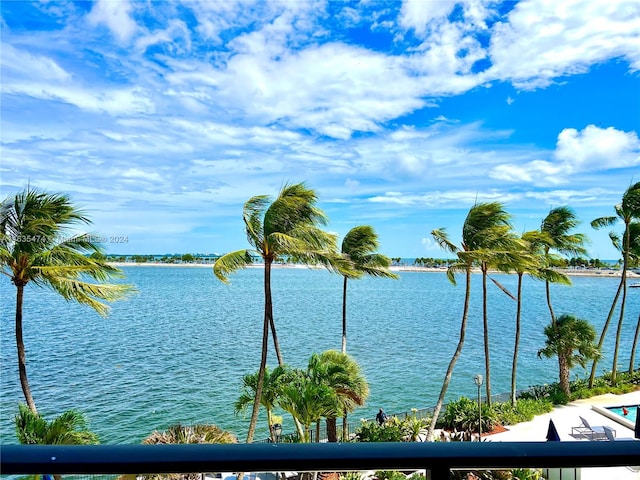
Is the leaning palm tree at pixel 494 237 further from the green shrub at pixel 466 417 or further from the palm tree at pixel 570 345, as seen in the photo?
the palm tree at pixel 570 345

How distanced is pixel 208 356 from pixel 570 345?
22.6m

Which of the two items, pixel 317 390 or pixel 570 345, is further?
pixel 570 345

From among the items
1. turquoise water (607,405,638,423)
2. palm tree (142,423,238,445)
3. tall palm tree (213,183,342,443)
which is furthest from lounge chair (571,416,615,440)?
palm tree (142,423,238,445)

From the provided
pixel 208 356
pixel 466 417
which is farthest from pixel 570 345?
pixel 208 356

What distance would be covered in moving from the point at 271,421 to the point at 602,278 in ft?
517

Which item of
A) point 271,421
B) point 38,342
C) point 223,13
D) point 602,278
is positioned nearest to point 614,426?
point 271,421

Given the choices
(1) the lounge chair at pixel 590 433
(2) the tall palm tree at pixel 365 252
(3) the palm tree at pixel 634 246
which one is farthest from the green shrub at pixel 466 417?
(3) the palm tree at pixel 634 246

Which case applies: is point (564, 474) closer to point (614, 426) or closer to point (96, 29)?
point (96, 29)

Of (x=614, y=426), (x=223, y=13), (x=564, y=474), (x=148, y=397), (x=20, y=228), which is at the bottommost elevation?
(x=148, y=397)

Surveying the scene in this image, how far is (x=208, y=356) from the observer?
108ft

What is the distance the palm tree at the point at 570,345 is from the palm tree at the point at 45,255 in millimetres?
17782

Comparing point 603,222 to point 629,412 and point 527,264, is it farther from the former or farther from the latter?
point 527,264

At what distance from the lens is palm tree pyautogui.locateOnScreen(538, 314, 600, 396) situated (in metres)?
20.0

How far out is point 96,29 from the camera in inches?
154
